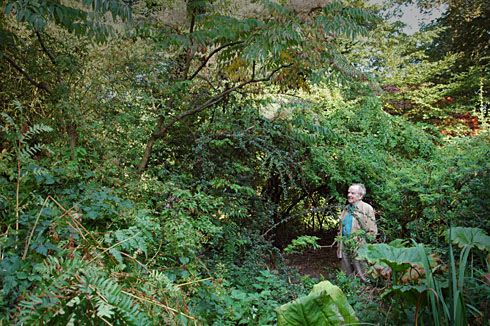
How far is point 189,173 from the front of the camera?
3.80 m

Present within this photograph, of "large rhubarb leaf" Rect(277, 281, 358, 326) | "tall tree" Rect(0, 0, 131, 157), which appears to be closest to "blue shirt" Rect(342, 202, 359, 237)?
"large rhubarb leaf" Rect(277, 281, 358, 326)

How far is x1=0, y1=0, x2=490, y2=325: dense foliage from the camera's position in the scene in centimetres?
144

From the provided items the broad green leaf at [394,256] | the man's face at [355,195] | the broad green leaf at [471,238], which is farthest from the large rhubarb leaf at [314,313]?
the man's face at [355,195]

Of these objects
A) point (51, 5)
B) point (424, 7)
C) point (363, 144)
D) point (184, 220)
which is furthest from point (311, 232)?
point (424, 7)

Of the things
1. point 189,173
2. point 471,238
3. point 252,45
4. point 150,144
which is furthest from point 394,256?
point 150,144

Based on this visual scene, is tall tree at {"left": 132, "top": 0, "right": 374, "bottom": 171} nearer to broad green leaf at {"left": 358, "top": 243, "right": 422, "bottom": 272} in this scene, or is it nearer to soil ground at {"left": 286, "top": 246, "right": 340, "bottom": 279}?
broad green leaf at {"left": 358, "top": 243, "right": 422, "bottom": 272}

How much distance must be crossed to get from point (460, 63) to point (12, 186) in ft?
43.4

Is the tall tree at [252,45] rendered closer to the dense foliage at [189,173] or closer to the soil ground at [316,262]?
the dense foliage at [189,173]

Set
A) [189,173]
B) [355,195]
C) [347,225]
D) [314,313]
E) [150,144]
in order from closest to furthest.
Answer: [314,313] → [150,144] → [189,173] → [347,225] → [355,195]

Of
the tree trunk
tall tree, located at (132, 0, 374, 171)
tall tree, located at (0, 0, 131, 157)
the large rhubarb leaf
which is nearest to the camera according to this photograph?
the large rhubarb leaf

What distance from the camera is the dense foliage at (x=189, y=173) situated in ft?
4.71

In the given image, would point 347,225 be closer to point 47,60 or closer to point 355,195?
point 355,195

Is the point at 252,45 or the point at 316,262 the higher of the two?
the point at 252,45

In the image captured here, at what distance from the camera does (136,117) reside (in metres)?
3.52
